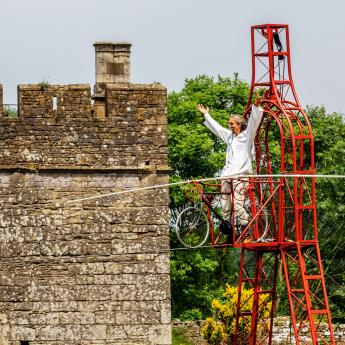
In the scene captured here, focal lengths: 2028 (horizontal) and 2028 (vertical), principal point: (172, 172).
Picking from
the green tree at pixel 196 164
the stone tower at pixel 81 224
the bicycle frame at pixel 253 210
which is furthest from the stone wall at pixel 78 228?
the green tree at pixel 196 164

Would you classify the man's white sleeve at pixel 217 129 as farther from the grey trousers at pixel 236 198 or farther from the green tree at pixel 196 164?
the green tree at pixel 196 164

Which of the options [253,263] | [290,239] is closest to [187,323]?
[290,239]

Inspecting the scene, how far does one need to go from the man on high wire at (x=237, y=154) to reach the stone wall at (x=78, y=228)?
1.19 metres

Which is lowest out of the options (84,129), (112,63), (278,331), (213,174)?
(278,331)

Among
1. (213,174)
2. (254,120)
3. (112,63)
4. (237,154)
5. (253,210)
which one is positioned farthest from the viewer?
(213,174)

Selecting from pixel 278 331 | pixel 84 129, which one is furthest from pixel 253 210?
pixel 278 331

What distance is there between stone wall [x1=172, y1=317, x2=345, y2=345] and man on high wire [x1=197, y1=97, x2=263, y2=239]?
9.69 meters

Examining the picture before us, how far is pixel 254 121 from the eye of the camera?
28.2 metres

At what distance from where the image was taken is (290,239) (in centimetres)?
3000

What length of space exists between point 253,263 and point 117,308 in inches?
1169

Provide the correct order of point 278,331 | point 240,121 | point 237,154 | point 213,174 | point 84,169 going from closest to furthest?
point 237,154 → point 240,121 → point 84,169 → point 278,331 → point 213,174

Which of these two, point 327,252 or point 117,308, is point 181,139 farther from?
point 117,308

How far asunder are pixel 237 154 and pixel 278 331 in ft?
38.5

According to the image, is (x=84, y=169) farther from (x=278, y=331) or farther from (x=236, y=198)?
(x=278, y=331)
